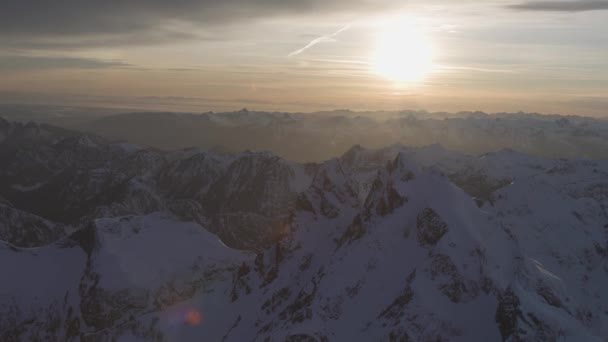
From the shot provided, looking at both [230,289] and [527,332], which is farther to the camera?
[230,289]

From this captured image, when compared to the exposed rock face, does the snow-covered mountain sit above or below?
below

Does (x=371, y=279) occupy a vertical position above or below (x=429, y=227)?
below

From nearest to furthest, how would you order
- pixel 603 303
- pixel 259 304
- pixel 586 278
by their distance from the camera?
pixel 603 303 < pixel 586 278 < pixel 259 304

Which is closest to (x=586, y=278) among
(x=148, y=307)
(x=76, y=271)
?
(x=148, y=307)

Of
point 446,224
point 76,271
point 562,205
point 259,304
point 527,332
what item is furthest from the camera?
point 76,271

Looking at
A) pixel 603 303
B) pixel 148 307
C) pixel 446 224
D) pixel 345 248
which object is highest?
pixel 446 224

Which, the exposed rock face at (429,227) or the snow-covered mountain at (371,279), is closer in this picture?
the snow-covered mountain at (371,279)

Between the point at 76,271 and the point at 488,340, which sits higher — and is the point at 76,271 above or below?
below

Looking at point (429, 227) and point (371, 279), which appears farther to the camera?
point (371, 279)

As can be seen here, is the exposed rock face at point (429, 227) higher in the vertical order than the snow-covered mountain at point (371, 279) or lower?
higher

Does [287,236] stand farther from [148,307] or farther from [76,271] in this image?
[76,271]

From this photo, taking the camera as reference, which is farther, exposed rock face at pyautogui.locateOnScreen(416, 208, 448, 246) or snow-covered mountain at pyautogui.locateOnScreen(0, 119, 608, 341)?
exposed rock face at pyautogui.locateOnScreen(416, 208, 448, 246)
